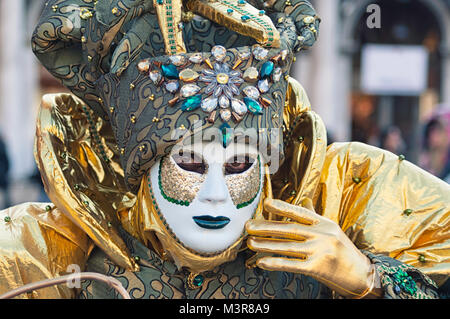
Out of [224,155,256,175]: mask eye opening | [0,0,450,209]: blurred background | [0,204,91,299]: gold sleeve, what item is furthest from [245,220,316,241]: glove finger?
[0,0,450,209]: blurred background

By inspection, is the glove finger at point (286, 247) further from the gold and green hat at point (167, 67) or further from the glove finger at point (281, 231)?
the gold and green hat at point (167, 67)

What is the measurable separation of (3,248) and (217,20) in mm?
833

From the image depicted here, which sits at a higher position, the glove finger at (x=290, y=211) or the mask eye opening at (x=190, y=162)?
the mask eye opening at (x=190, y=162)

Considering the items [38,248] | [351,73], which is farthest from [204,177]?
[351,73]

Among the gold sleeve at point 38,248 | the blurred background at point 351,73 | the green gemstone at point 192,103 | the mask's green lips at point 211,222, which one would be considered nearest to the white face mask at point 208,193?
the mask's green lips at point 211,222

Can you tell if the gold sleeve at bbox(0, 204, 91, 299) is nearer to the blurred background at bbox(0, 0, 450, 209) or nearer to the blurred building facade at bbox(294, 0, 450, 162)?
the blurred background at bbox(0, 0, 450, 209)

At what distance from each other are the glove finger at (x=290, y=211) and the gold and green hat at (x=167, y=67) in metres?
0.17

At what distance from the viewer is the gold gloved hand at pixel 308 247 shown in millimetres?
1528

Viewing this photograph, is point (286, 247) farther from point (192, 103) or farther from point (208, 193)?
point (192, 103)

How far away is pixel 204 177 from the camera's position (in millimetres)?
1582

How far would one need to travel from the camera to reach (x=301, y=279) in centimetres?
182

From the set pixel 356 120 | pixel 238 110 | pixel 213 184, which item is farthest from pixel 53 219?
pixel 356 120
